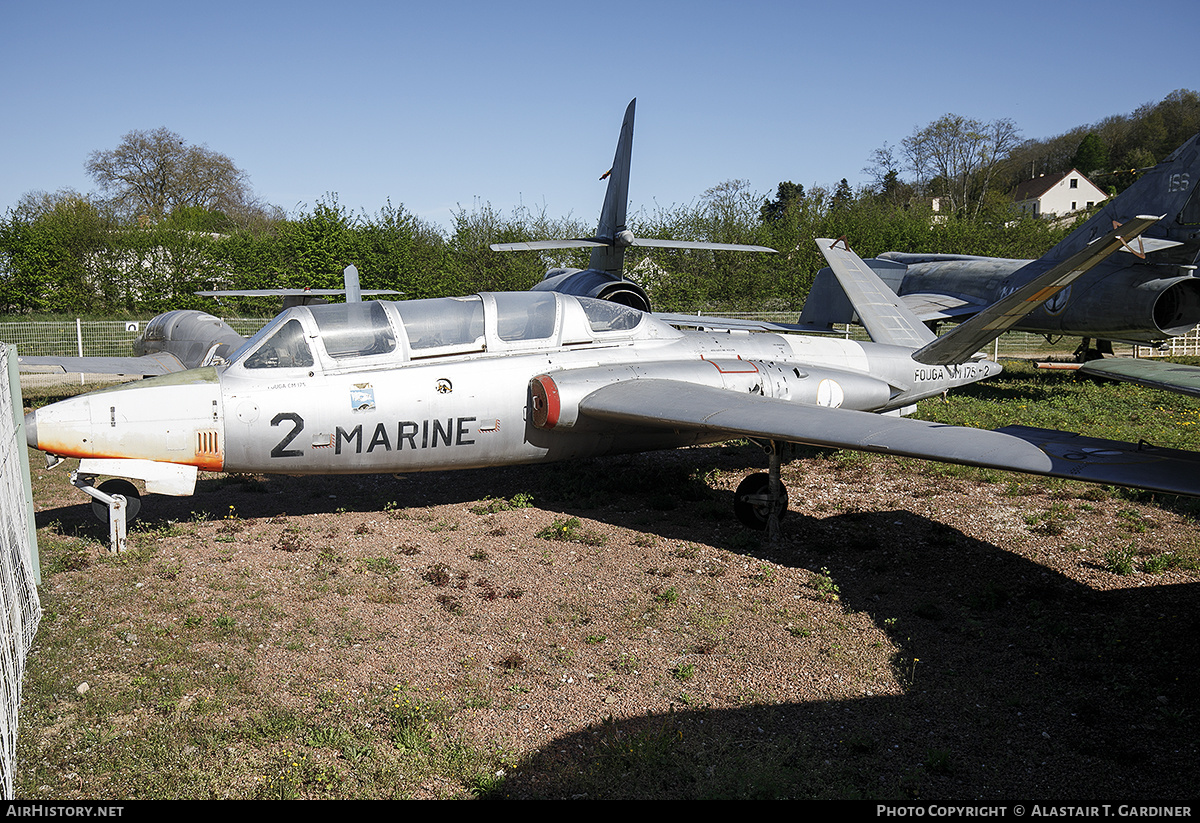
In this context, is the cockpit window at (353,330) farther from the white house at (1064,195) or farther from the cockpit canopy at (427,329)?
the white house at (1064,195)

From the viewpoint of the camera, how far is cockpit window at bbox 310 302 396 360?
25.0 feet

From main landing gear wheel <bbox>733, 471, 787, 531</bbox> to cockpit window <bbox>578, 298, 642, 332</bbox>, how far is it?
2545 millimetres

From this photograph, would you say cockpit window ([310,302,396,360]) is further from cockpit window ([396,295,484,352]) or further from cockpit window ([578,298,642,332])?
cockpit window ([578,298,642,332])

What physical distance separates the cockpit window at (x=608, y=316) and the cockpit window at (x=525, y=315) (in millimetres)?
489

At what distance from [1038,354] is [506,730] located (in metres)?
28.4

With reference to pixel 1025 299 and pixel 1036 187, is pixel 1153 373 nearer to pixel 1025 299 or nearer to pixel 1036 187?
pixel 1025 299

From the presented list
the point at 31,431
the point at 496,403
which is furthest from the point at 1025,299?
the point at 31,431

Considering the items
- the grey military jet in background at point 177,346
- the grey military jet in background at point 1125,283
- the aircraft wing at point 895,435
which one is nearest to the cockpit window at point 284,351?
the aircraft wing at point 895,435

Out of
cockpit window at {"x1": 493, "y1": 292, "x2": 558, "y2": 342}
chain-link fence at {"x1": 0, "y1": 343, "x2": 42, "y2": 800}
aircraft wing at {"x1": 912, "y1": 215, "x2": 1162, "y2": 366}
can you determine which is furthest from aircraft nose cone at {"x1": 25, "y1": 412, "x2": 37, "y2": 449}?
aircraft wing at {"x1": 912, "y1": 215, "x2": 1162, "y2": 366}

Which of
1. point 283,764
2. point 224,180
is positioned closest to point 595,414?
point 283,764

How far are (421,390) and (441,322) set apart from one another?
0.88 meters

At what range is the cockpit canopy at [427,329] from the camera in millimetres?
7527

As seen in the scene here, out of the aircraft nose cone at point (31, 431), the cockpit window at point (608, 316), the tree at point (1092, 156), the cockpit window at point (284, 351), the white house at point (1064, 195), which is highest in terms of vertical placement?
the tree at point (1092, 156)

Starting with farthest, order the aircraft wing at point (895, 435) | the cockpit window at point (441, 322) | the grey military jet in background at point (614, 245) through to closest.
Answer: the grey military jet in background at point (614, 245) < the cockpit window at point (441, 322) < the aircraft wing at point (895, 435)
